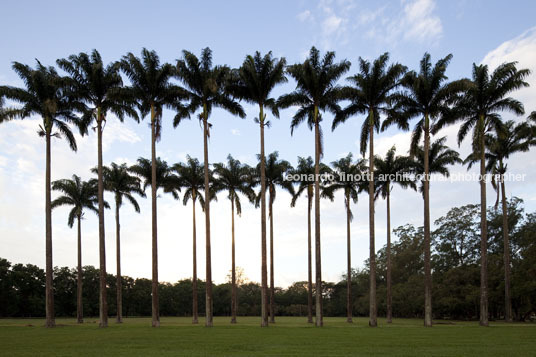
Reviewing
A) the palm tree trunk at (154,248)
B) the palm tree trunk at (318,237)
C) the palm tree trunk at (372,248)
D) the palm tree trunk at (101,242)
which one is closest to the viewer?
the palm tree trunk at (101,242)

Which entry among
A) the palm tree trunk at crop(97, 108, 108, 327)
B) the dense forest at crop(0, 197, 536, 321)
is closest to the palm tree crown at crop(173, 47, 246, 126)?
the palm tree trunk at crop(97, 108, 108, 327)

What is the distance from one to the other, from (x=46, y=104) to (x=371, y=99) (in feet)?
80.4

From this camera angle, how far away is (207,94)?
36.5 meters

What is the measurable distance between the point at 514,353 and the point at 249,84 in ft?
85.0

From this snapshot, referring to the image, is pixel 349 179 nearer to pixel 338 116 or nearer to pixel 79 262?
pixel 338 116

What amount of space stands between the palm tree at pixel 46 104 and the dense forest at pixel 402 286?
41.2 metres

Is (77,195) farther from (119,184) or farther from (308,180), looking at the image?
(308,180)

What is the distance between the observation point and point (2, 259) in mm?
71375

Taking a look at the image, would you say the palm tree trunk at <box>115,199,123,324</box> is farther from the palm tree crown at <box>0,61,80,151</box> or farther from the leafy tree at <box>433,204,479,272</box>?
the leafy tree at <box>433,204,479,272</box>

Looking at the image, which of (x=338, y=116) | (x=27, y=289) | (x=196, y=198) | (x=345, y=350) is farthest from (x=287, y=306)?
(x=345, y=350)

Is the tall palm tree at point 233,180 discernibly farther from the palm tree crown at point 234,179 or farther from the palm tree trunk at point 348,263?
the palm tree trunk at point 348,263

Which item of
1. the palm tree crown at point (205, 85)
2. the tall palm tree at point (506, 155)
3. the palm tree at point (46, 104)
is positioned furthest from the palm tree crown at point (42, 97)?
the tall palm tree at point (506, 155)

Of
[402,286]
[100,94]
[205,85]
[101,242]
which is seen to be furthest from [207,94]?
[402,286]

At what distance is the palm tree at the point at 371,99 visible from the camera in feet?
115
